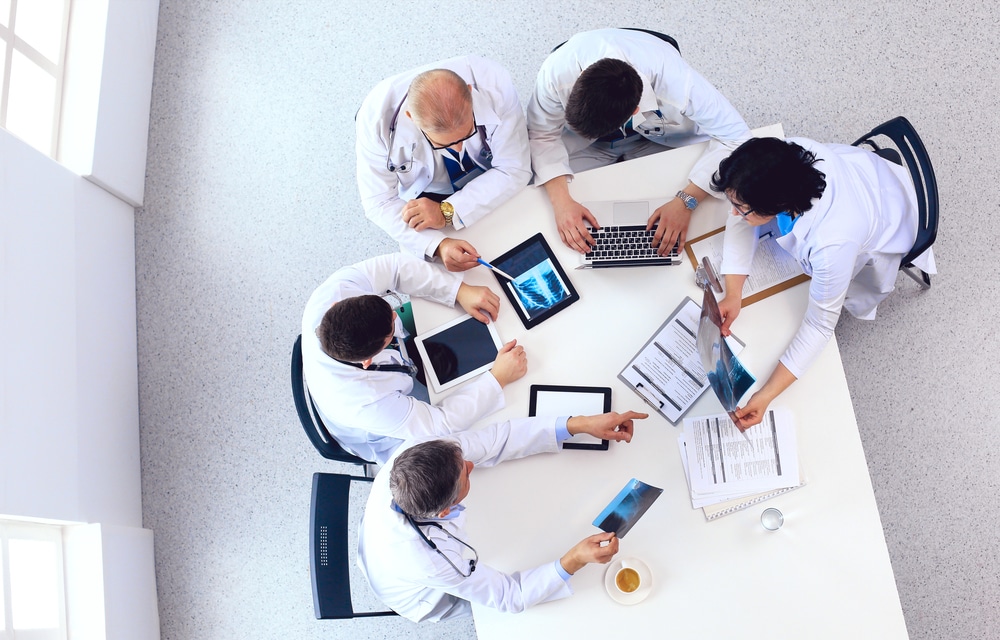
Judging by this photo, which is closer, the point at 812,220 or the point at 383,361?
the point at 812,220

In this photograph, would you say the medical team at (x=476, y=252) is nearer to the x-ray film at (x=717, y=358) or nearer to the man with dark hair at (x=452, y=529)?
the man with dark hair at (x=452, y=529)

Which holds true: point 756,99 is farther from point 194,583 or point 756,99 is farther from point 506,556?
point 194,583

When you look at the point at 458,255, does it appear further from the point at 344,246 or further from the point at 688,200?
the point at 344,246

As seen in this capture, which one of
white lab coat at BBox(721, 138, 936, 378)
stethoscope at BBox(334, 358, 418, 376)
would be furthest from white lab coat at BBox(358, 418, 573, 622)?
white lab coat at BBox(721, 138, 936, 378)

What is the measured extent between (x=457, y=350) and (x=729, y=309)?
78cm

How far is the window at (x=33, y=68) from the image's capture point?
8.07 feet

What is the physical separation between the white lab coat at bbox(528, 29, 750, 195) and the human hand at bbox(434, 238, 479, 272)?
0.31 metres

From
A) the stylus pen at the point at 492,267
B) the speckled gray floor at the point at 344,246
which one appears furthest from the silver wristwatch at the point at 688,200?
the speckled gray floor at the point at 344,246

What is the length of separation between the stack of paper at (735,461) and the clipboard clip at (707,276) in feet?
1.19

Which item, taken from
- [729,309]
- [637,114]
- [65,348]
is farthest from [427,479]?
[65,348]

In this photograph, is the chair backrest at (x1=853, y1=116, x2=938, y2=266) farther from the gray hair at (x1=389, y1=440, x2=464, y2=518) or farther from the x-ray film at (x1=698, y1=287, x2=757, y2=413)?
the gray hair at (x1=389, y1=440, x2=464, y2=518)

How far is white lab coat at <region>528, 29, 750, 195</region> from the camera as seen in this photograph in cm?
205

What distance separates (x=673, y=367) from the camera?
1965 mm

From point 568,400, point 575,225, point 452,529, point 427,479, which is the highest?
point 575,225
